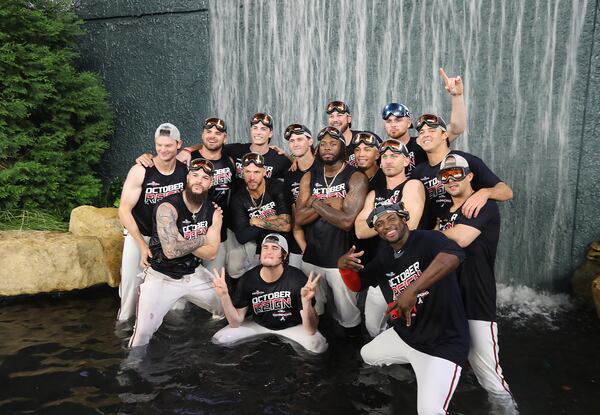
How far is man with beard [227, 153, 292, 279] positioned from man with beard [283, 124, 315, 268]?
0.11m

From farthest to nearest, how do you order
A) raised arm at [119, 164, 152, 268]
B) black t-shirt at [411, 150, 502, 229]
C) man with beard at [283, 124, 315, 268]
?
raised arm at [119, 164, 152, 268] → man with beard at [283, 124, 315, 268] → black t-shirt at [411, 150, 502, 229]

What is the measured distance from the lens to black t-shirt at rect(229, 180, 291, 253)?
6113 millimetres

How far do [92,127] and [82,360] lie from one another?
5.66m

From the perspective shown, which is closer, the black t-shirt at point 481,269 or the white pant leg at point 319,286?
the black t-shirt at point 481,269

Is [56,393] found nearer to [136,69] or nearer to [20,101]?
[20,101]

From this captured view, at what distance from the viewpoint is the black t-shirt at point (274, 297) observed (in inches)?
218

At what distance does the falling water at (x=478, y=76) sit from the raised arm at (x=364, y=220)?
341 centimetres

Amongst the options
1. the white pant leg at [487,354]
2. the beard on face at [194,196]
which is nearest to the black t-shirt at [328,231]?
the beard on face at [194,196]

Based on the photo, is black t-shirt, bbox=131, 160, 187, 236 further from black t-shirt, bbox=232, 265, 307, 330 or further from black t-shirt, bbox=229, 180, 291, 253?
black t-shirt, bbox=232, 265, 307, 330

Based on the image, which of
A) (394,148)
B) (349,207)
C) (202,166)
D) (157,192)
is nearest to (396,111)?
(394,148)

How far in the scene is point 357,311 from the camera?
5.92 metres

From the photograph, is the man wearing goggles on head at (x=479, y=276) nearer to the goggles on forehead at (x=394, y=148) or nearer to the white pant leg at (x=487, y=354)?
the white pant leg at (x=487, y=354)

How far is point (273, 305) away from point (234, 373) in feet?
2.65

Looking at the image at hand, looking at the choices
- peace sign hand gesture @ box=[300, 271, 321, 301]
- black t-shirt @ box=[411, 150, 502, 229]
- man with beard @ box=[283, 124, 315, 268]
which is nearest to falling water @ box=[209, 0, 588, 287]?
man with beard @ box=[283, 124, 315, 268]
